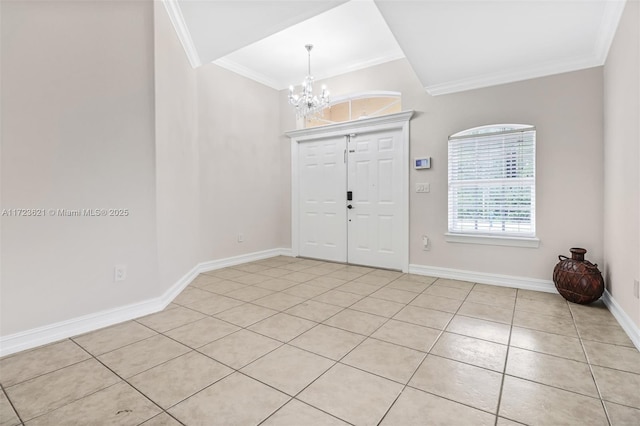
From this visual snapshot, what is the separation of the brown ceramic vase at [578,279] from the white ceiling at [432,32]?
2039 millimetres

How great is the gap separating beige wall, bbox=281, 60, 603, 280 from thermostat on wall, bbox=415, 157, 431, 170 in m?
0.07

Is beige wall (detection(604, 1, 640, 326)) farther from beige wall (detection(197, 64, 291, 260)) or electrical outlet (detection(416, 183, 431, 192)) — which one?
beige wall (detection(197, 64, 291, 260))

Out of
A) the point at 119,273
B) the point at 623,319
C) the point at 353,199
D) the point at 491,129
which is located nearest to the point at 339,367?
the point at 119,273

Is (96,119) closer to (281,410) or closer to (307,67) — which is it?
(281,410)

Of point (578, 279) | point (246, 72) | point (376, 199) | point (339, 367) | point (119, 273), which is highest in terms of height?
point (246, 72)

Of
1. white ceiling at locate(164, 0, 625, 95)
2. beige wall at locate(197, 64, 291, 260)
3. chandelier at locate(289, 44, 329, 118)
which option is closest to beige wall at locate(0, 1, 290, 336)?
white ceiling at locate(164, 0, 625, 95)

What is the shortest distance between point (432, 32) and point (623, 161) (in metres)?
1.92

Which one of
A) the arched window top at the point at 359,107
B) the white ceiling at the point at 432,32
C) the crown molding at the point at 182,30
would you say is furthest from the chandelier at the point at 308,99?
the crown molding at the point at 182,30

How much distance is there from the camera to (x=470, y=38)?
114 inches

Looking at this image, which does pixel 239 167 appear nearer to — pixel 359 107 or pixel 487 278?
pixel 359 107

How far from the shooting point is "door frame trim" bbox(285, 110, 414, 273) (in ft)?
14.1

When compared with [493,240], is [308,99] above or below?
above

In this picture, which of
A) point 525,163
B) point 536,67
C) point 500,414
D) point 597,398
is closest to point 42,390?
point 500,414

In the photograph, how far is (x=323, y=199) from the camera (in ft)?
17.0
